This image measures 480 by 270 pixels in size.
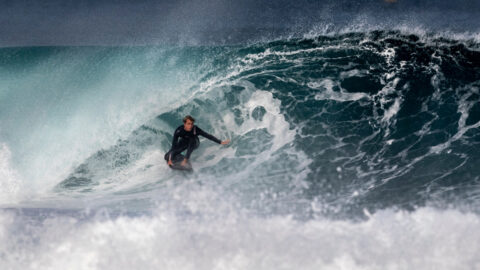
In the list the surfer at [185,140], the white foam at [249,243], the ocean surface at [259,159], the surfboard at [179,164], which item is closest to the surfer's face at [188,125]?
the surfer at [185,140]

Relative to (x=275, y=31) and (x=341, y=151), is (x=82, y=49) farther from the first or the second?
(x=341, y=151)

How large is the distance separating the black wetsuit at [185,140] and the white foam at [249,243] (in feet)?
3.42

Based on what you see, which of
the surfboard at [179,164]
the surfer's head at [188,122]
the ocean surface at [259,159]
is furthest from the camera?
the surfboard at [179,164]

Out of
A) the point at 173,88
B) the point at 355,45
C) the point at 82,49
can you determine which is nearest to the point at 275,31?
the point at 355,45

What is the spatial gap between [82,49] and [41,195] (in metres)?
3.09

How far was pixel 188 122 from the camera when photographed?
5.21 m

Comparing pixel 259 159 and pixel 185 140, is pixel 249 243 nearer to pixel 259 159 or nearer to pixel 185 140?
pixel 259 159

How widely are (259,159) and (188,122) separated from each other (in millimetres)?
1746

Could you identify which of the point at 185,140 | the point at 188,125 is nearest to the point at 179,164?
the point at 185,140

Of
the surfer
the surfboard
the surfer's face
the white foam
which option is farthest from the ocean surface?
the surfer's face

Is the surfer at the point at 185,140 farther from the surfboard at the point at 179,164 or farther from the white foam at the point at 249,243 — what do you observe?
the white foam at the point at 249,243

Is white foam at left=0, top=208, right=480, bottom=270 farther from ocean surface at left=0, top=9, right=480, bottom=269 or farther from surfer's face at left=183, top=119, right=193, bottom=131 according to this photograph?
surfer's face at left=183, top=119, right=193, bottom=131

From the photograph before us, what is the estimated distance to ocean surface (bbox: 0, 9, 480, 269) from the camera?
558cm

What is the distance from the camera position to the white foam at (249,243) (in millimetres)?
5379
